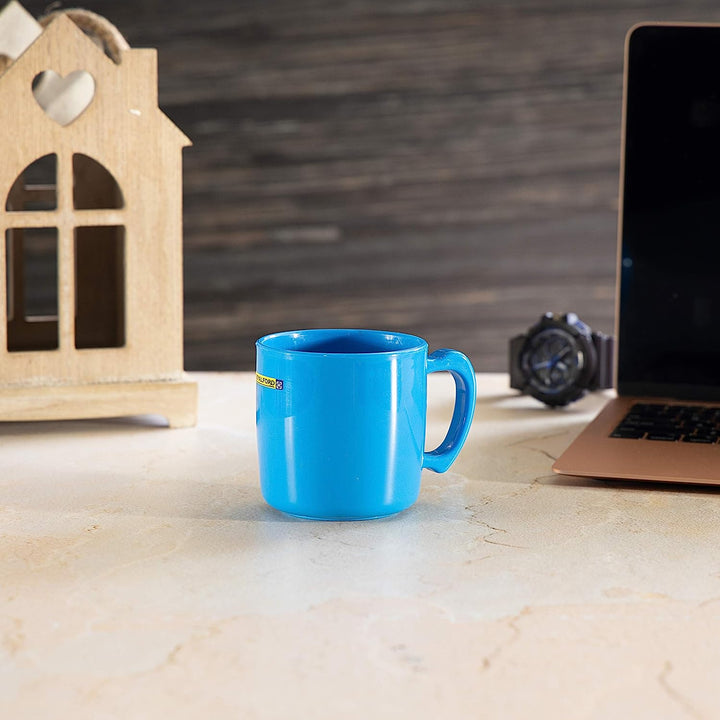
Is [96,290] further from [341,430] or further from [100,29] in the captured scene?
[341,430]

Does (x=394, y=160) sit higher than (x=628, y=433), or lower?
higher

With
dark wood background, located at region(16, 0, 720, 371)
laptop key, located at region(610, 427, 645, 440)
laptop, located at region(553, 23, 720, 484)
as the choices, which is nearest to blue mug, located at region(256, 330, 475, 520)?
laptop key, located at region(610, 427, 645, 440)

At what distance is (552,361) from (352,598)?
19.4 inches

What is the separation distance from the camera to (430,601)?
1.63 feet

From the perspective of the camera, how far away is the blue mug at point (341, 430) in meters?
0.60

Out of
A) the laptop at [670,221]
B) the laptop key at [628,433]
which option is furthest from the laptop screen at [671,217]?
the laptop key at [628,433]

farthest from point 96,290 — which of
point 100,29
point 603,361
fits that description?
point 603,361

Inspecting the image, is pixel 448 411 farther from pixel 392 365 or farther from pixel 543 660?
pixel 543 660

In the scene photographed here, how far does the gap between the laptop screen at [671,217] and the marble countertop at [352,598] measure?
24 centimetres

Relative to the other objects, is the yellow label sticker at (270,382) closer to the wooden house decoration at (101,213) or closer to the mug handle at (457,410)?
the mug handle at (457,410)

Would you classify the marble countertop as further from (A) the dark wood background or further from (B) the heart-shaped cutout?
(A) the dark wood background

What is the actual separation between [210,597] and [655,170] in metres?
0.60

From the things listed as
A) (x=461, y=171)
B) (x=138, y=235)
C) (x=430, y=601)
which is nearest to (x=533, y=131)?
(x=461, y=171)

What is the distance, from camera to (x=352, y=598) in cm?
50
